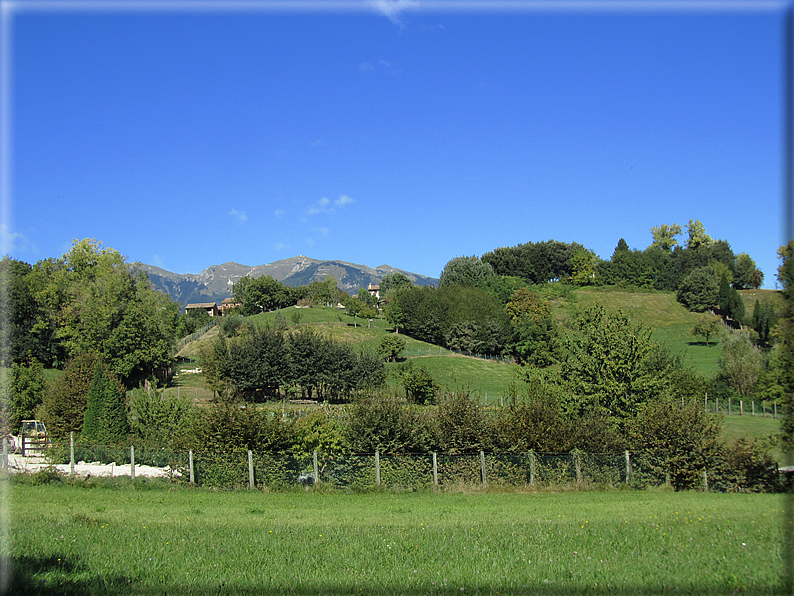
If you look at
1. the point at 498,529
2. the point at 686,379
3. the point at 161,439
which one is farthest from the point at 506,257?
the point at 498,529

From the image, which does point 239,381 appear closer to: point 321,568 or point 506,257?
point 321,568

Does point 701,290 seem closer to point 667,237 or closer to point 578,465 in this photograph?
point 667,237

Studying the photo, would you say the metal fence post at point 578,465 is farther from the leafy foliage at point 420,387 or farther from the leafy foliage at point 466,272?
the leafy foliage at point 466,272

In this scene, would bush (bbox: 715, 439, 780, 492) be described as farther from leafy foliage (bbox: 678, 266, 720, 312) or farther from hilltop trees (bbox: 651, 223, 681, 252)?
hilltop trees (bbox: 651, 223, 681, 252)

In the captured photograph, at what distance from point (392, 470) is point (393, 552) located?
1016 cm

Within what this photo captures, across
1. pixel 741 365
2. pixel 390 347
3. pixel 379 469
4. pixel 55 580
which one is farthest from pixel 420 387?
pixel 55 580

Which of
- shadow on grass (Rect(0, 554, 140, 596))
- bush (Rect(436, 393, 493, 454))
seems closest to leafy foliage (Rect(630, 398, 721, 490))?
bush (Rect(436, 393, 493, 454))

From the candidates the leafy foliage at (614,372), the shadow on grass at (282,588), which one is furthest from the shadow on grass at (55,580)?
the leafy foliage at (614,372)

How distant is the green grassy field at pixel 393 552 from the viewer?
594cm

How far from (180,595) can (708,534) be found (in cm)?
763

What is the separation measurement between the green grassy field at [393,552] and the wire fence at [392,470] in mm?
4759

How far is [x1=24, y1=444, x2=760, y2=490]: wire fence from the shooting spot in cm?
1698

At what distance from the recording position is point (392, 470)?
56.9 ft

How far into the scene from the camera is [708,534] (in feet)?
27.2
